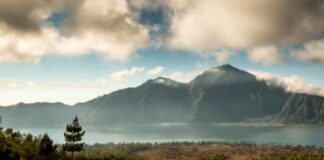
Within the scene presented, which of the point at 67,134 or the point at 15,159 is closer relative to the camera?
the point at 67,134

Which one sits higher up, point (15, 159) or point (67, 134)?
point (67, 134)

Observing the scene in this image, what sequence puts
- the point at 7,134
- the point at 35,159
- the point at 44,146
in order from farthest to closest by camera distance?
1. the point at 7,134
2. the point at 35,159
3. the point at 44,146

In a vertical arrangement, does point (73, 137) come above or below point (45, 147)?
above

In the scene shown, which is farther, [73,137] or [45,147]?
[45,147]

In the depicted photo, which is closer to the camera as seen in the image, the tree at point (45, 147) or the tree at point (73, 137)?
the tree at point (73, 137)

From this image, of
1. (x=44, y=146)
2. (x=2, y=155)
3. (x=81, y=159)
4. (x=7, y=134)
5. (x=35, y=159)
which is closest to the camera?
(x=2, y=155)

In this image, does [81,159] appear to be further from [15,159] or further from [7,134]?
[15,159]

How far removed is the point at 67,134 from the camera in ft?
243

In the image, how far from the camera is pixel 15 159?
8131 centimetres

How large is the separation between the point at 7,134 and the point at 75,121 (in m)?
38.1

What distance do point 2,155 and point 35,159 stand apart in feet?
70.3

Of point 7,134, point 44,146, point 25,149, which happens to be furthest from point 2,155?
point 7,134

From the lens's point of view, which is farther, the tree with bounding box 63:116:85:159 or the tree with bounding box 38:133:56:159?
the tree with bounding box 38:133:56:159

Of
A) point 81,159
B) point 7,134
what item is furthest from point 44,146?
point 81,159
